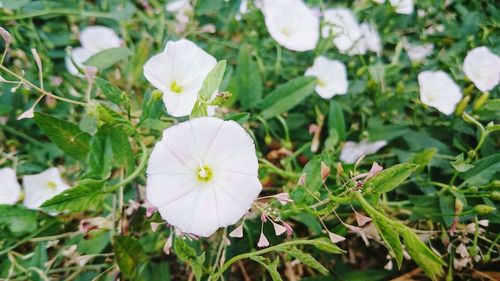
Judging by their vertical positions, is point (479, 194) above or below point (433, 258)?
below

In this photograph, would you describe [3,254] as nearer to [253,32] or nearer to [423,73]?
[253,32]

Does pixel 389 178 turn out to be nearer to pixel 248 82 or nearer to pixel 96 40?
pixel 248 82

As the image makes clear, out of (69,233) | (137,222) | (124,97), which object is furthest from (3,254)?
(124,97)

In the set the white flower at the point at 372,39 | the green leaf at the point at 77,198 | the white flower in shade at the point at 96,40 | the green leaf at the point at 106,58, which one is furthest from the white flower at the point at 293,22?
the green leaf at the point at 77,198

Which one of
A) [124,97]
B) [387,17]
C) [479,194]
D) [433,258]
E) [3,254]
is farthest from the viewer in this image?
[387,17]

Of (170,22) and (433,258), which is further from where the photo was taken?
(170,22)

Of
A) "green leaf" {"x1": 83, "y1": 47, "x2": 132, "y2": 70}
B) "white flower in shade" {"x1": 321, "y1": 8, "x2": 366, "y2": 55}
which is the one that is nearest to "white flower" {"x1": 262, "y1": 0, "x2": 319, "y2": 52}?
"white flower in shade" {"x1": 321, "y1": 8, "x2": 366, "y2": 55}

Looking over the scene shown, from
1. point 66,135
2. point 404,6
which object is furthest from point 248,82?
point 404,6
